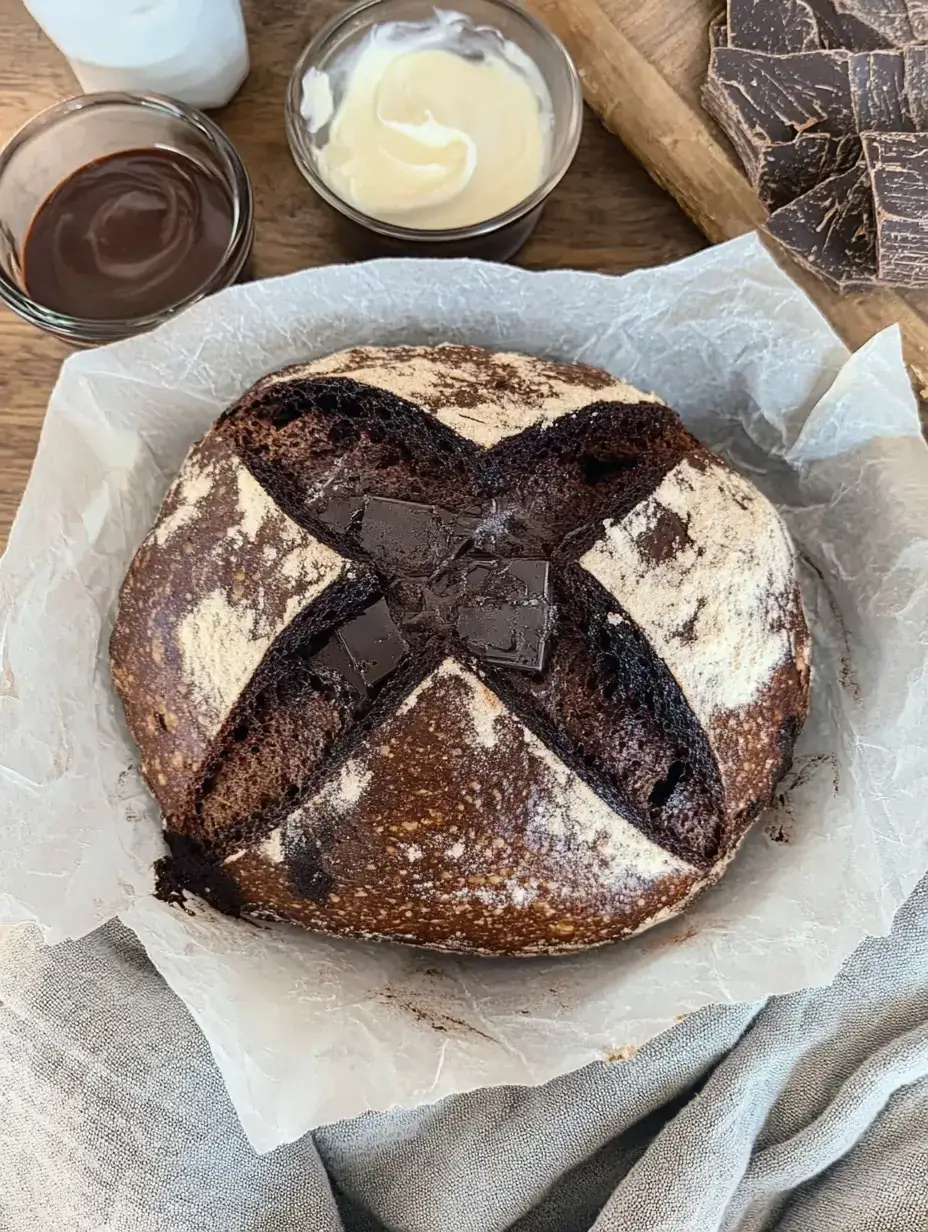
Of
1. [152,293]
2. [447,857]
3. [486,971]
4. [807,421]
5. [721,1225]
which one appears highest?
[152,293]

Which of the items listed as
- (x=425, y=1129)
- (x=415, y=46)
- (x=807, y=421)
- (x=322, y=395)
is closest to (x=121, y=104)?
(x=415, y=46)

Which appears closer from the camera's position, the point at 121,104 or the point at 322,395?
the point at 322,395

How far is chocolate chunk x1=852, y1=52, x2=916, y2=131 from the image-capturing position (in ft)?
3.92

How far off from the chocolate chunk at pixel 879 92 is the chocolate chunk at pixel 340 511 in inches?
29.4

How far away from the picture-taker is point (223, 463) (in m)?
1.04

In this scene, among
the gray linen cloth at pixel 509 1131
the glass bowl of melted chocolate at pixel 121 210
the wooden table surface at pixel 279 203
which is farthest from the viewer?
the wooden table surface at pixel 279 203

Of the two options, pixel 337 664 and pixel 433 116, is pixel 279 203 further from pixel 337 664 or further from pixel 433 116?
pixel 337 664

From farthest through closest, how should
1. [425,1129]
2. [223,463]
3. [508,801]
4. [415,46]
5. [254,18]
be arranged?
[254,18] < [415,46] < [425,1129] < [223,463] < [508,801]

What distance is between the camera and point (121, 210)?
1218 millimetres

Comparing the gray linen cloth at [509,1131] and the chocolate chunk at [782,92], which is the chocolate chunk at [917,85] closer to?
the chocolate chunk at [782,92]

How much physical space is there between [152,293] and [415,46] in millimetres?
449

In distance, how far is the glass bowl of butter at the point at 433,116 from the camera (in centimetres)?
123

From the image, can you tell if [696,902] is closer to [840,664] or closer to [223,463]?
[840,664]

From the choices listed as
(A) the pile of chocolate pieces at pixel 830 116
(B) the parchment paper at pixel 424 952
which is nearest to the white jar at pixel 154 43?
(B) the parchment paper at pixel 424 952
